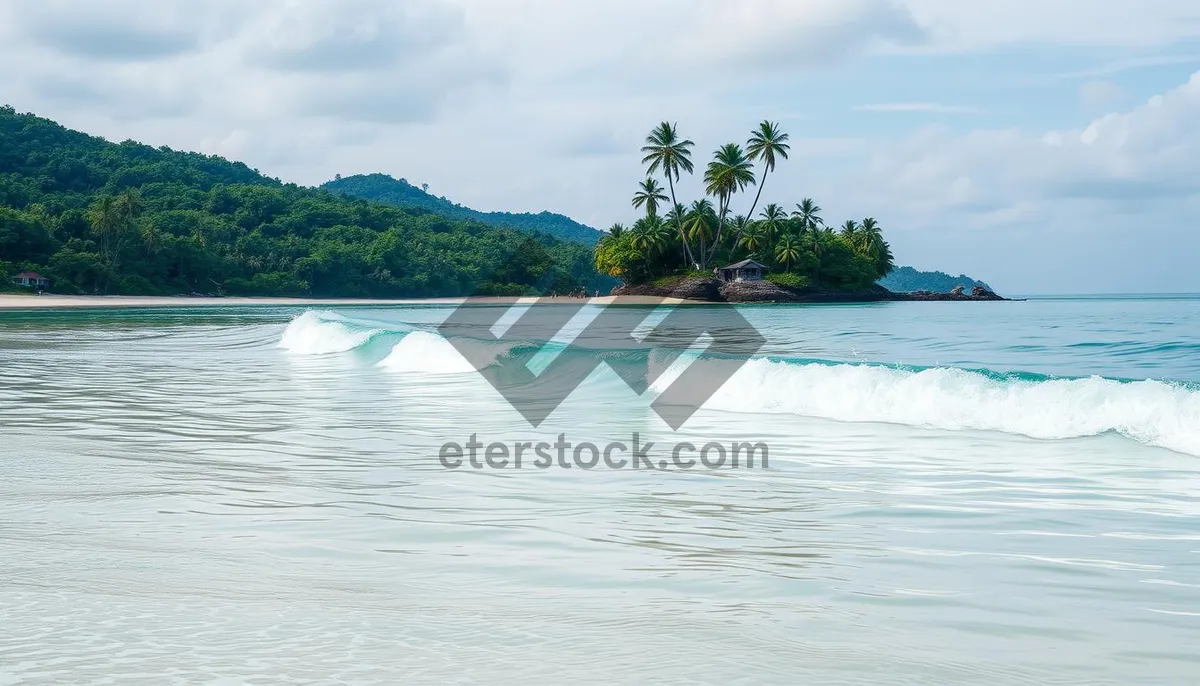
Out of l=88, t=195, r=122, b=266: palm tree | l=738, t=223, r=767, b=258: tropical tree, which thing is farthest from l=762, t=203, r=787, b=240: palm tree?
l=88, t=195, r=122, b=266: palm tree

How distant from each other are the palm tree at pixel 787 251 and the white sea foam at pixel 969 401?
287 feet

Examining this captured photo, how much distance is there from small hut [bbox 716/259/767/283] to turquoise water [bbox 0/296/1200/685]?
87718 mm

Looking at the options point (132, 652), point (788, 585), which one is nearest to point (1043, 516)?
point (788, 585)

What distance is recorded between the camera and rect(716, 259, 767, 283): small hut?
99.8 metres

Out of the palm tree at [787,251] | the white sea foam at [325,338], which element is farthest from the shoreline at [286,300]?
the white sea foam at [325,338]

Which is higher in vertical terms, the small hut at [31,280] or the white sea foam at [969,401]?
the small hut at [31,280]

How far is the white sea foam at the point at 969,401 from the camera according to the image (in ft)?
34.6

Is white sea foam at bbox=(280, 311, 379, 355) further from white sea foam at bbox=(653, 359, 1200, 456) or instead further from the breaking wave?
white sea foam at bbox=(653, 359, 1200, 456)

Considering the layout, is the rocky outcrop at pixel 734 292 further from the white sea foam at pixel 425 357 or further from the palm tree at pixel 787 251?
the white sea foam at pixel 425 357

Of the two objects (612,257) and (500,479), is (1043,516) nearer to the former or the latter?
(500,479)

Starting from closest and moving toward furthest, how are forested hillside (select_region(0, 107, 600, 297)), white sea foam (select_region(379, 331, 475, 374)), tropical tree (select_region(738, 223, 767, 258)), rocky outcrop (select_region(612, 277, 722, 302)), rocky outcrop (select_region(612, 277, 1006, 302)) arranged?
white sea foam (select_region(379, 331, 475, 374)), forested hillside (select_region(0, 107, 600, 297)), rocky outcrop (select_region(612, 277, 1006, 302)), rocky outcrop (select_region(612, 277, 722, 302)), tropical tree (select_region(738, 223, 767, 258))

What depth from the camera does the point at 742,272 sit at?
100 metres

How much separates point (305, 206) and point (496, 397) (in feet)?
398

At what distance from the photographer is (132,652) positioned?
11.8 ft
